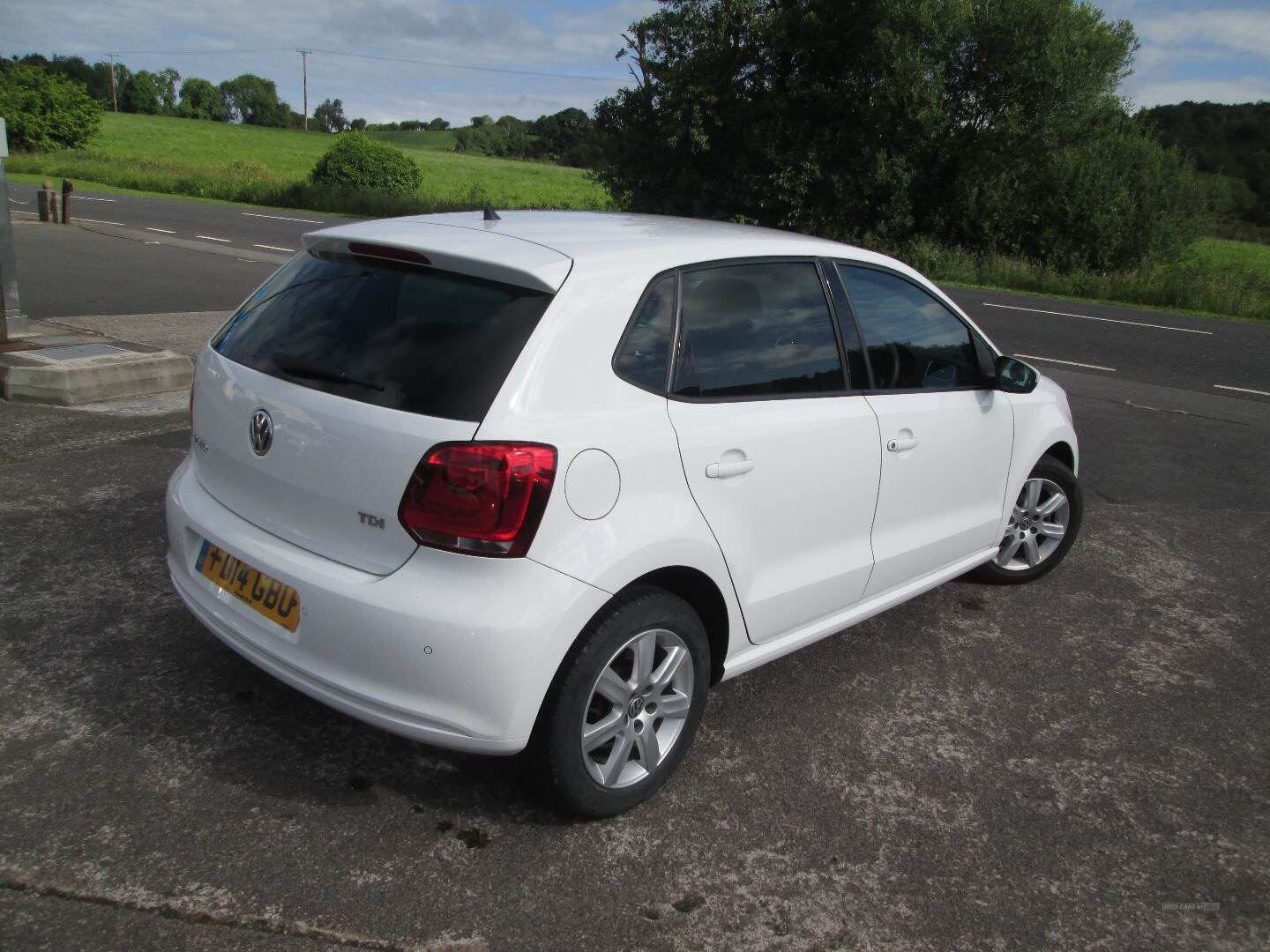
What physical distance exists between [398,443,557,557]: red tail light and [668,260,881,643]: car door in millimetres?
540

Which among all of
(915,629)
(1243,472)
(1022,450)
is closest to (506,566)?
(915,629)

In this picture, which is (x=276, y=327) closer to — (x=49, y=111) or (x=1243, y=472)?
(x=1243, y=472)

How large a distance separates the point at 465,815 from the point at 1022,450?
9.73ft

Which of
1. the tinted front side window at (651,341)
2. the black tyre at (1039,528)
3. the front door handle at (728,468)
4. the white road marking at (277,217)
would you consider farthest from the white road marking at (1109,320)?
the white road marking at (277,217)

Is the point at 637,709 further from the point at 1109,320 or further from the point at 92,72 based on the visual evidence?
the point at 92,72

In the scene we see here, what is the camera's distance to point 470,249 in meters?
2.99

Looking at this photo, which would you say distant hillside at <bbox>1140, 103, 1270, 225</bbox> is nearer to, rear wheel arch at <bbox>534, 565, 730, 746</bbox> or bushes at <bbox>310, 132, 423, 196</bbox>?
bushes at <bbox>310, 132, 423, 196</bbox>

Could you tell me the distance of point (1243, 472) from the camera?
755cm

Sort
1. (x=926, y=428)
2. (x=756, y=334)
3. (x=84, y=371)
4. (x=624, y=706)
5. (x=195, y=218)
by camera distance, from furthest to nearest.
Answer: (x=195, y=218) < (x=84, y=371) < (x=926, y=428) < (x=756, y=334) < (x=624, y=706)

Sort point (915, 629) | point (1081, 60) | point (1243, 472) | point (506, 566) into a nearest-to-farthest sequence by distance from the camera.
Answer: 1. point (506, 566)
2. point (915, 629)
3. point (1243, 472)
4. point (1081, 60)

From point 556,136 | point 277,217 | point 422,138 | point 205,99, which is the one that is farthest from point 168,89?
point 277,217

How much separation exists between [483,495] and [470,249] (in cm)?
80

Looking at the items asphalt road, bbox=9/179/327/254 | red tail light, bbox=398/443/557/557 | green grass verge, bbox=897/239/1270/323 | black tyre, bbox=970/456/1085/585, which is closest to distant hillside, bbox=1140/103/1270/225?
green grass verge, bbox=897/239/1270/323

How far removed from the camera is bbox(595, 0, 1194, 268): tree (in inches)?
1017
